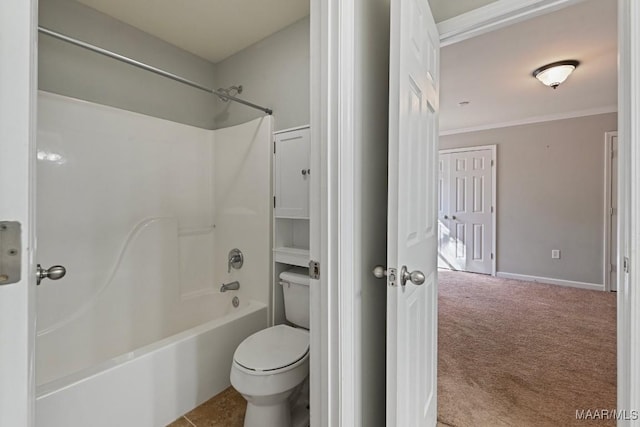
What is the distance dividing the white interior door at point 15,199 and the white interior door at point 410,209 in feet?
2.70

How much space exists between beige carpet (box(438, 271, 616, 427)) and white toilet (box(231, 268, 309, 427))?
0.82m

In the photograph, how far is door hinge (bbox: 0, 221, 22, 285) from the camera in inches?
17.6

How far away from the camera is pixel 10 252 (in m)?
0.46

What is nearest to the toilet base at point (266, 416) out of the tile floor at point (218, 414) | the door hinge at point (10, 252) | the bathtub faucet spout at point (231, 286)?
the tile floor at point (218, 414)

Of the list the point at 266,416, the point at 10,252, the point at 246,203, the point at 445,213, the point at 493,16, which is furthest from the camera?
the point at 445,213

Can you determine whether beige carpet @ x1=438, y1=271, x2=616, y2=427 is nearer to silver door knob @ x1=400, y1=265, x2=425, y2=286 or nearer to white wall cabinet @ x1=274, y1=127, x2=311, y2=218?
silver door knob @ x1=400, y1=265, x2=425, y2=286

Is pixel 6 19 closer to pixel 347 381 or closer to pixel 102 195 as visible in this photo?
pixel 347 381

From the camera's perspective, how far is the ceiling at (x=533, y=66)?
2.04 metres

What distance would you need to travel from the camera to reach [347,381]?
0.99 metres

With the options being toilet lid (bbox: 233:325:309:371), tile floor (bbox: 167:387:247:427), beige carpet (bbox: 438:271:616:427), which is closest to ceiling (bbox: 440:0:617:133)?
beige carpet (bbox: 438:271:616:427)

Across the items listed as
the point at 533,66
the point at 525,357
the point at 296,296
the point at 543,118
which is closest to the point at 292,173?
the point at 296,296

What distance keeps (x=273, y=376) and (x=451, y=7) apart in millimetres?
1898

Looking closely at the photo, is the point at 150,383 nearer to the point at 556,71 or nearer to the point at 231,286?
the point at 231,286

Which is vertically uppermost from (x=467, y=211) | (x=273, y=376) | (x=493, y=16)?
(x=493, y=16)
